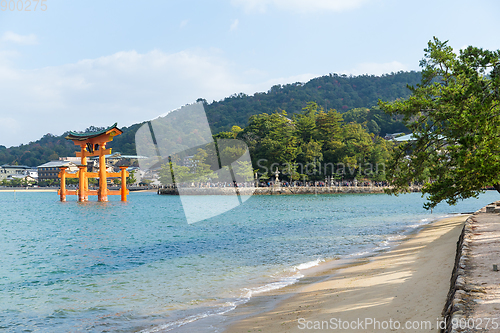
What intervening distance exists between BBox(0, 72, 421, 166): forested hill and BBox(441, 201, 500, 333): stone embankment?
403ft

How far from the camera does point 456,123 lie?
30.1 ft

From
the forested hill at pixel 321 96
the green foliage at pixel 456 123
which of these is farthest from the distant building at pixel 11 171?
the green foliage at pixel 456 123

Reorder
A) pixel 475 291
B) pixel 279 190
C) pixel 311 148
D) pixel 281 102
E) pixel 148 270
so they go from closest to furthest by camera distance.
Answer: pixel 475 291 → pixel 148 270 → pixel 311 148 → pixel 279 190 → pixel 281 102

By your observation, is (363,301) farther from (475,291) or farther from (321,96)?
(321,96)

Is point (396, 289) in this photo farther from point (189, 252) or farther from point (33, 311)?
point (189, 252)

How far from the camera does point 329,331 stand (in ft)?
17.7

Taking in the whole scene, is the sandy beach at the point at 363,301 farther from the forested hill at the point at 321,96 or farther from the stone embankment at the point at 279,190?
the forested hill at the point at 321,96

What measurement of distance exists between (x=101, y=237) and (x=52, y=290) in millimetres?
10675

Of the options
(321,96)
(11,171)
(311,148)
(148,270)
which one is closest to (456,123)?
(148,270)

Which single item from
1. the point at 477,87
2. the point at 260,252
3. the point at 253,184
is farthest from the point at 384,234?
the point at 253,184

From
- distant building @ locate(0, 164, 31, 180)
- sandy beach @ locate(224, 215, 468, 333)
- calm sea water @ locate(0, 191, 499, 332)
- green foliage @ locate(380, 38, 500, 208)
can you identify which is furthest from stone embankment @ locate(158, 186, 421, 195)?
distant building @ locate(0, 164, 31, 180)

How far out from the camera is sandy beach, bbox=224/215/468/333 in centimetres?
536

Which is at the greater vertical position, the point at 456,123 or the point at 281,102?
the point at 281,102

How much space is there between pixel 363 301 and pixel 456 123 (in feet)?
17.6
